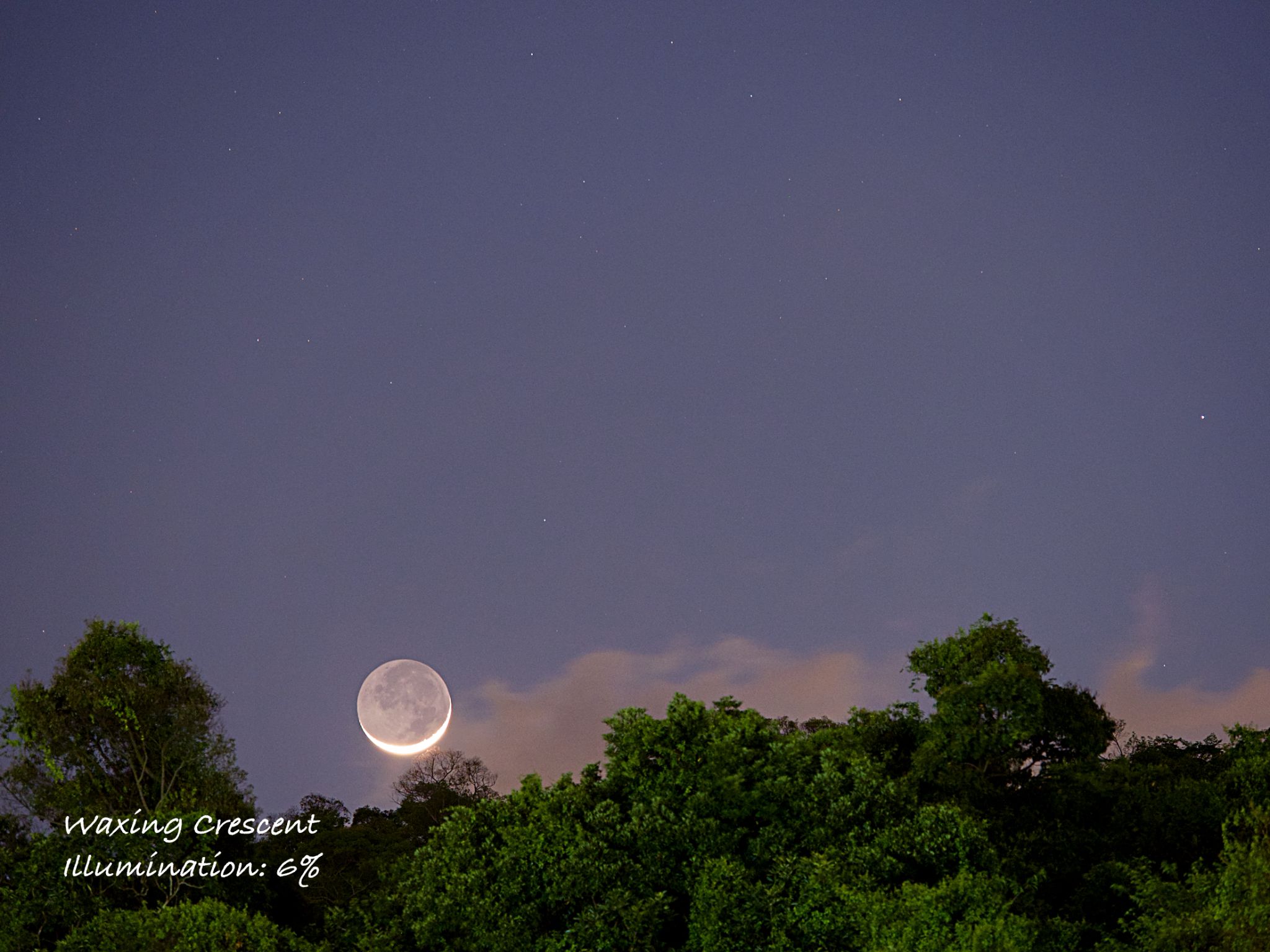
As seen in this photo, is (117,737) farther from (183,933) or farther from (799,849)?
(799,849)

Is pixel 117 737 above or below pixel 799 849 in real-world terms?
above

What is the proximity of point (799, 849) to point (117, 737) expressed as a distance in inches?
869

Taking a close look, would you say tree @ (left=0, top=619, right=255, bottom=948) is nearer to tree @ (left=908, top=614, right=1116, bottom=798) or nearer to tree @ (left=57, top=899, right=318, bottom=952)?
tree @ (left=57, top=899, right=318, bottom=952)

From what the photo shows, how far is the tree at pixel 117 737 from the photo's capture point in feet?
114

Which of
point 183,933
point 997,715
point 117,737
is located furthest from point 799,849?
point 117,737

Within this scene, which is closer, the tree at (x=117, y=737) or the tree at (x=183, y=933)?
the tree at (x=183, y=933)

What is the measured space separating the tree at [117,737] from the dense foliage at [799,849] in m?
0.14

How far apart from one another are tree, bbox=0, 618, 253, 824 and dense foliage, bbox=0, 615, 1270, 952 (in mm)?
139

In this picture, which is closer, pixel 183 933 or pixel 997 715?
pixel 183 933

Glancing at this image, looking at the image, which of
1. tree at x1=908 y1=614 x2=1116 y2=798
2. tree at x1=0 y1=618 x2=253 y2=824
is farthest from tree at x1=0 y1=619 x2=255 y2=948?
tree at x1=908 y1=614 x2=1116 y2=798

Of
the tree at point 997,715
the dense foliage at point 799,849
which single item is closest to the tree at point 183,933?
the dense foliage at point 799,849

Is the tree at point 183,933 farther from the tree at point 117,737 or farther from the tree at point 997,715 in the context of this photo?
the tree at point 997,715

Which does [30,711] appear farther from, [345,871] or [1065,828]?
[1065,828]

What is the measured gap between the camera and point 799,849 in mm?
28578
